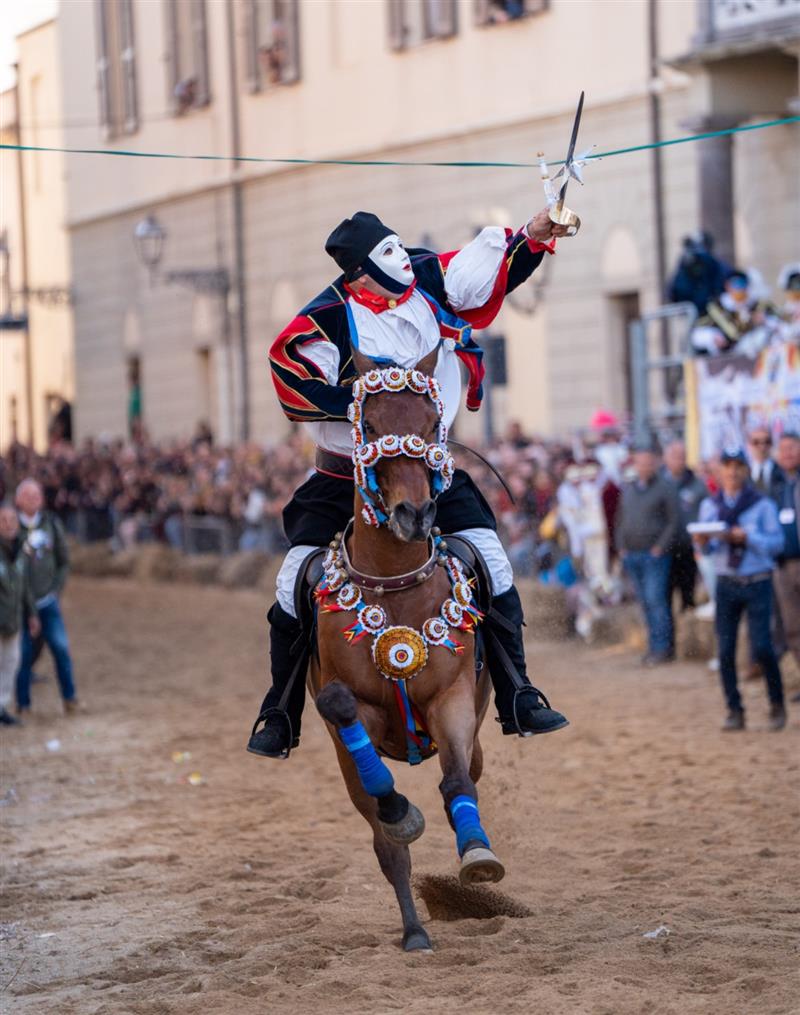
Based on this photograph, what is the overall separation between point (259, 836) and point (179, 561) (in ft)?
57.6

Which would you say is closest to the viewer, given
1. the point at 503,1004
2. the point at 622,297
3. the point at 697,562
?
the point at 503,1004

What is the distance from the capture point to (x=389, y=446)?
23.1 feet

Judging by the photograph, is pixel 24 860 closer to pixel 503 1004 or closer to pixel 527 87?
pixel 503 1004

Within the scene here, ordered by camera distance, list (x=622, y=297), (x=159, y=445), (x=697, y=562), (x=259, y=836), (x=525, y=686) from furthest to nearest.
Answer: (x=159, y=445) < (x=622, y=297) < (x=697, y=562) < (x=259, y=836) < (x=525, y=686)

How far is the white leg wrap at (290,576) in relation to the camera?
8.06m

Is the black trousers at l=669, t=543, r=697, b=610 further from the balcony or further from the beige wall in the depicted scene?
the beige wall

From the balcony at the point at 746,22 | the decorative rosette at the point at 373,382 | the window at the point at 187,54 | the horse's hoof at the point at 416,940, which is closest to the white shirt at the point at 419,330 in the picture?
the decorative rosette at the point at 373,382

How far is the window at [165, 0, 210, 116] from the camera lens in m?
32.4

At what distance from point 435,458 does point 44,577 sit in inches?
385

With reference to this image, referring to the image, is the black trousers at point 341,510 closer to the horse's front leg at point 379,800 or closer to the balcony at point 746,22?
the horse's front leg at point 379,800

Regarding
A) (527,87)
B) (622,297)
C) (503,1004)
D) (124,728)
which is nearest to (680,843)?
(503,1004)

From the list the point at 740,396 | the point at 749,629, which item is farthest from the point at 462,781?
the point at 740,396

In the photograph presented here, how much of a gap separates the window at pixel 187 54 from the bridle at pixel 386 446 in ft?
83.0

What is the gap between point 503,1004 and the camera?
23.0 ft
